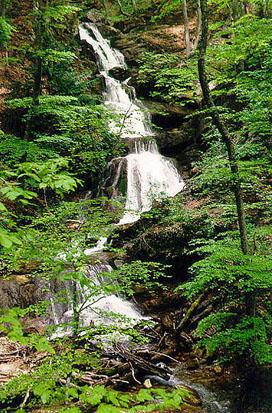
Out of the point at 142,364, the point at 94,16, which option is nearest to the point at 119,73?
the point at 94,16

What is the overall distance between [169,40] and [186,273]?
59.7 ft

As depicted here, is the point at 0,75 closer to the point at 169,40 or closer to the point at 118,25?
the point at 169,40

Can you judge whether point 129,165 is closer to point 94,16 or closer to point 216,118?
point 216,118

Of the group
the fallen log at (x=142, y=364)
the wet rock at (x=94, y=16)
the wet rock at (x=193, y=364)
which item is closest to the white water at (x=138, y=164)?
the wet rock at (x=193, y=364)

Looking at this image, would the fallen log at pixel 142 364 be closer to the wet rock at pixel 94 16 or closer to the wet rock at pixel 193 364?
the wet rock at pixel 193 364

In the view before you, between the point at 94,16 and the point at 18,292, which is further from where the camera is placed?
the point at 94,16

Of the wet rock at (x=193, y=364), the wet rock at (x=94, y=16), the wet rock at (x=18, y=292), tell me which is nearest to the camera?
the wet rock at (x=193, y=364)

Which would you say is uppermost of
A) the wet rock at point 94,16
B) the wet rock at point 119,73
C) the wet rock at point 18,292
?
the wet rock at point 94,16

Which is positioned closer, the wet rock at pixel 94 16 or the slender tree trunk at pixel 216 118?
the slender tree trunk at pixel 216 118

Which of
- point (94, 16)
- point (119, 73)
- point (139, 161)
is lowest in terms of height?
point (139, 161)

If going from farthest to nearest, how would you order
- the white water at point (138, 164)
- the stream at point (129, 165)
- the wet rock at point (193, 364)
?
the white water at point (138, 164) < the stream at point (129, 165) < the wet rock at point (193, 364)

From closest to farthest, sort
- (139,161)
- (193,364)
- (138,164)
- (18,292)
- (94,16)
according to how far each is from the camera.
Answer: (193,364), (18,292), (138,164), (139,161), (94,16)

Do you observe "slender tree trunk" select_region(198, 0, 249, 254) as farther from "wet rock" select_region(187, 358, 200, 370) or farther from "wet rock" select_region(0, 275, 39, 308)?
"wet rock" select_region(0, 275, 39, 308)

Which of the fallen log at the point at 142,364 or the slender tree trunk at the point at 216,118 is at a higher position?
the slender tree trunk at the point at 216,118
